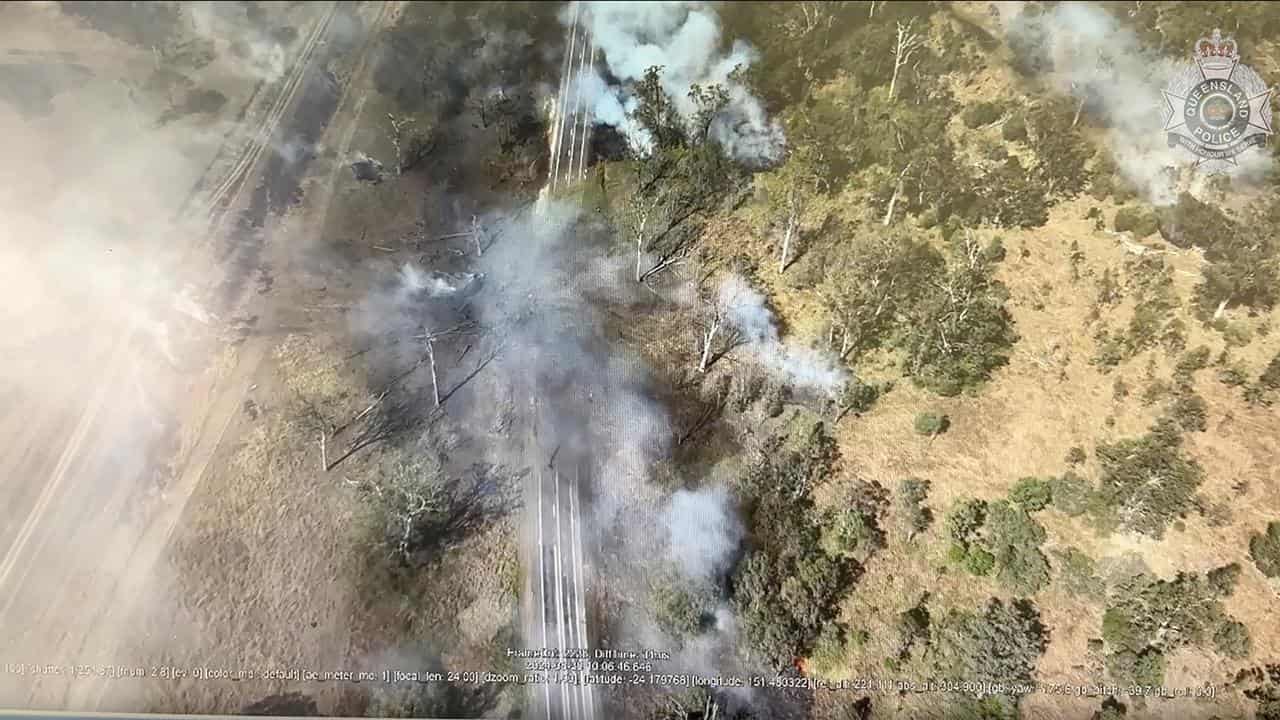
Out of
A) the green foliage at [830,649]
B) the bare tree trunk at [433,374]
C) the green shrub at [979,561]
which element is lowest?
the green foliage at [830,649]

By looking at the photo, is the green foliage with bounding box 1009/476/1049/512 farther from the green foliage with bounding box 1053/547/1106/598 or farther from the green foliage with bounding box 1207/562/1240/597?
the green foliage with bounding box 1207/562/1240/597

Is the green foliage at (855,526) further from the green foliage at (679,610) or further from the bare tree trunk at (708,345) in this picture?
the bare tree trunk at (708,345)

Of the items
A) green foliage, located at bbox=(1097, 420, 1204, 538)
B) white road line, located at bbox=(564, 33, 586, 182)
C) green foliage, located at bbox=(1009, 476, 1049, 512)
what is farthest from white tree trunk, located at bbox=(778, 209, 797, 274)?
green foliage, located at bbox=(1097, 420, 1204, 538)

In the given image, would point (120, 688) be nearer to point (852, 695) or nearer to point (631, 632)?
point (631, 632)

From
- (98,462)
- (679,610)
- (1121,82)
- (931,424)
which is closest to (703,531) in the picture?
(679,610)

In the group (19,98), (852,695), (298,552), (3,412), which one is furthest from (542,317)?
(19,98)

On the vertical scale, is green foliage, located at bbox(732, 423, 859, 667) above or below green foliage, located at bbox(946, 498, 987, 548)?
below

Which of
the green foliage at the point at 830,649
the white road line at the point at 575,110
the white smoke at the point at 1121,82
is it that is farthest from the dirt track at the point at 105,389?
the white smoke at the point at 1121,82
